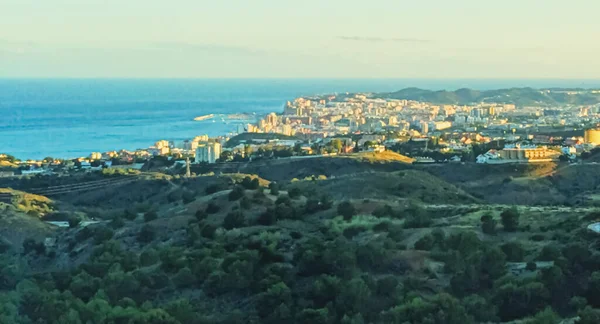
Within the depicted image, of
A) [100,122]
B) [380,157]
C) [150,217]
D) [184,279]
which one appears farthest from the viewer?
[100,122]

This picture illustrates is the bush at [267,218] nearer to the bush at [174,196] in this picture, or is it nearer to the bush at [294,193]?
the bush at [294,193]

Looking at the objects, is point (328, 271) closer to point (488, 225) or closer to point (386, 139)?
point (488, 225)

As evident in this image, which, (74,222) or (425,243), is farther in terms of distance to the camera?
(74,222)

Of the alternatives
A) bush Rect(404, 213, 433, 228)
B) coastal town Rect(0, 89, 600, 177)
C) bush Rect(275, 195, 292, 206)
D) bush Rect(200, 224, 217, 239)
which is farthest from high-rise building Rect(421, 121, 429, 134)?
bush Rect(200, 224, 217, 239)

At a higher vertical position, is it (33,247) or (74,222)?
(74,222)

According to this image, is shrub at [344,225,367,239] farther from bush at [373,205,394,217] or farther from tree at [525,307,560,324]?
tree at [525,307,560,324]

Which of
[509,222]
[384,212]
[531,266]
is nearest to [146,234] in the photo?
[384,212]

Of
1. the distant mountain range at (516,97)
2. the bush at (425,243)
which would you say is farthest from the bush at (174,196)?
the distant mountain range at (516,97)
